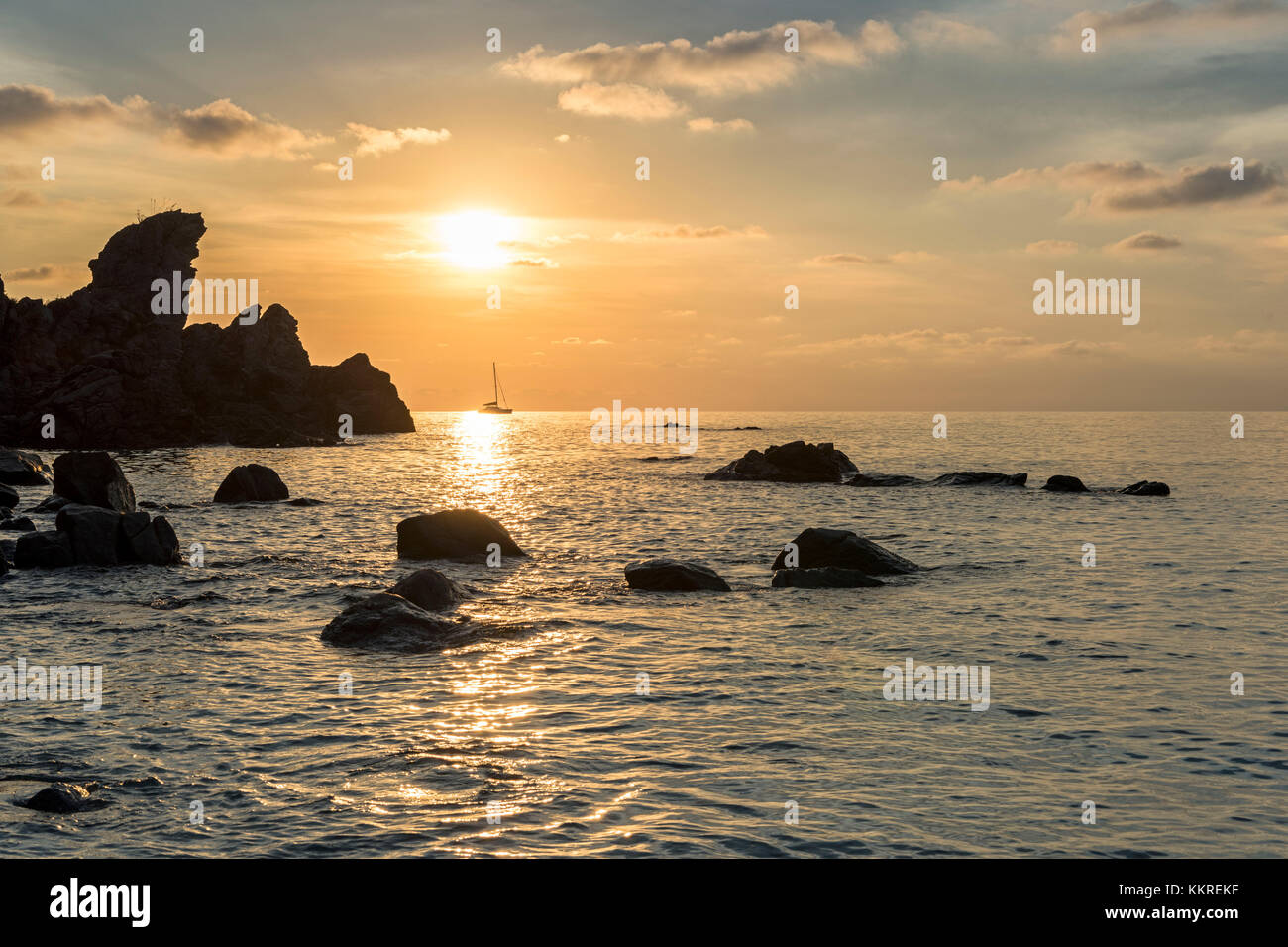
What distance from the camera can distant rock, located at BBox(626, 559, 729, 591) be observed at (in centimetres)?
2580

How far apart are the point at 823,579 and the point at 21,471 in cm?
5544

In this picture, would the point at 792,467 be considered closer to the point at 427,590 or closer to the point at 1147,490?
the point at 1147,490

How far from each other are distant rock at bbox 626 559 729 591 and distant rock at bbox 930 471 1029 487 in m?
45.5

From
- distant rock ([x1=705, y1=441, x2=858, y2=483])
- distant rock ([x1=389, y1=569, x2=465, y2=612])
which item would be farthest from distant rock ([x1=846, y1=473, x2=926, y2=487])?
distant rock ([x1=389, y1=569, x2=465, y2=612])

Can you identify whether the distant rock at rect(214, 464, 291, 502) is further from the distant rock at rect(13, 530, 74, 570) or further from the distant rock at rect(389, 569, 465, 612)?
the distant rock at rect(389, 569, 465, 612)

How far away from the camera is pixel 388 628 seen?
1916cm

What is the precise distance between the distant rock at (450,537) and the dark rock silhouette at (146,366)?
88.0 meters

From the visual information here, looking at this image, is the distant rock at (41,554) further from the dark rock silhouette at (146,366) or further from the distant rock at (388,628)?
the dark rock silhouette at (146,366)

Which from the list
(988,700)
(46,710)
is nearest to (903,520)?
(988,700)

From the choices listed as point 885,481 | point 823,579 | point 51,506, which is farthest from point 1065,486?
point 51,506

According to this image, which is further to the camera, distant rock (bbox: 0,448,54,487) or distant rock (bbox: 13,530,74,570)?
distant rock (bbox: 0,448,54,487)

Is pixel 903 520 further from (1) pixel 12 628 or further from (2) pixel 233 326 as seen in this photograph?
(2) pixel 233 326

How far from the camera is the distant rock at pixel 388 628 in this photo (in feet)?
61.6

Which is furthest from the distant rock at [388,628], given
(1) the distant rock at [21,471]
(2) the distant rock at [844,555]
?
(1) the distant rock at [21,471]
